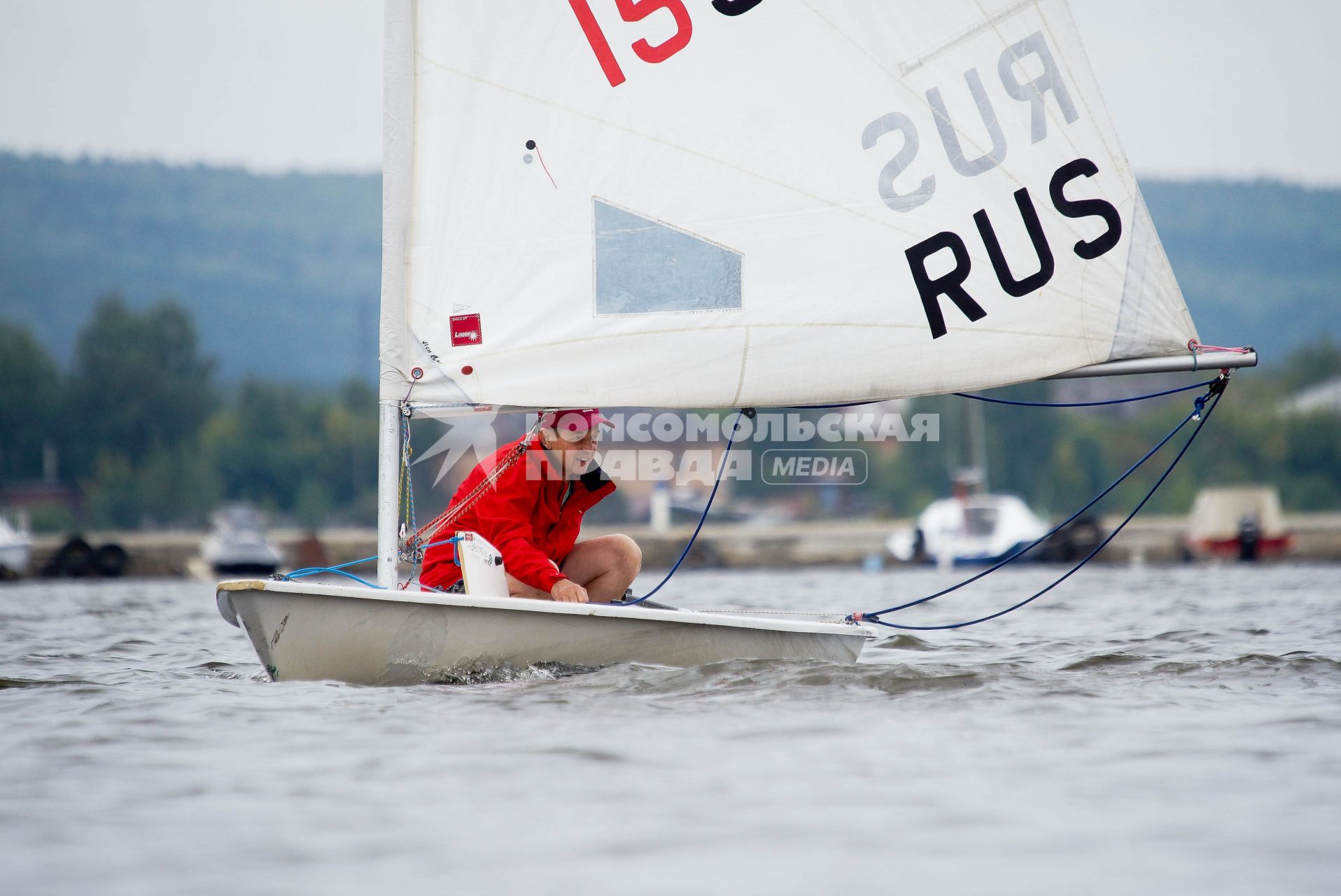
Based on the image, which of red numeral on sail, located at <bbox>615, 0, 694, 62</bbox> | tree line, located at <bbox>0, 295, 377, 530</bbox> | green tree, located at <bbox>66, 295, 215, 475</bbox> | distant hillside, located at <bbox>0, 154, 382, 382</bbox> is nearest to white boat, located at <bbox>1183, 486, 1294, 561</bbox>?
red numeral on sail, located at <bbox>615, 0, 694, 62</bbox>

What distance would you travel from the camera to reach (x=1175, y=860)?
2.87 m

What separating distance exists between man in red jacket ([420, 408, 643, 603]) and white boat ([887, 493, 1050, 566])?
70.0 ft

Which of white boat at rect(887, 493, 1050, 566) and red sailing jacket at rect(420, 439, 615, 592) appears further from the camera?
white boat at rect(887, 493, 1050, 566)

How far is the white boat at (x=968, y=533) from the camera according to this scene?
27406 millimetres

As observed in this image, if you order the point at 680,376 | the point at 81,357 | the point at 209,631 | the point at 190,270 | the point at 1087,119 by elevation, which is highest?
the point at 190,270

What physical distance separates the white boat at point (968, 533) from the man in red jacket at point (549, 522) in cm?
2135

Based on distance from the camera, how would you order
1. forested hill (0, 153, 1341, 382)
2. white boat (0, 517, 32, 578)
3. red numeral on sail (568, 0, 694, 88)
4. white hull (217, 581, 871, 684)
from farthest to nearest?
forested hill (0, 153, 1341, 382) → white boat (0, 517, 32, 578) → red numeral on sail (568, 0, 694, 88) → white hull (217, 581, 871, 684)

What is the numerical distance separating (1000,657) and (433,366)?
283 cm

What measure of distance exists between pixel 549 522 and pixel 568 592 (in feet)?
1.47

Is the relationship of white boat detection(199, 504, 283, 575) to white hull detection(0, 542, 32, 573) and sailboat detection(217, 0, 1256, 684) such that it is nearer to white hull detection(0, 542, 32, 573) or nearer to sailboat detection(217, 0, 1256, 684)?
white hull detection(0, 542, 32, 573)

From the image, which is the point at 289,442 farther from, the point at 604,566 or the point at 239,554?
the point at 604,566

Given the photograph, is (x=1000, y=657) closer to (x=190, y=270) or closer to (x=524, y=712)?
(x=524, y=712)

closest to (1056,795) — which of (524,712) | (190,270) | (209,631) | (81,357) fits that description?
(524,712)

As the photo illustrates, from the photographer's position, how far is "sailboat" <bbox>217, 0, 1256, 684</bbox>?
5.18 metres
